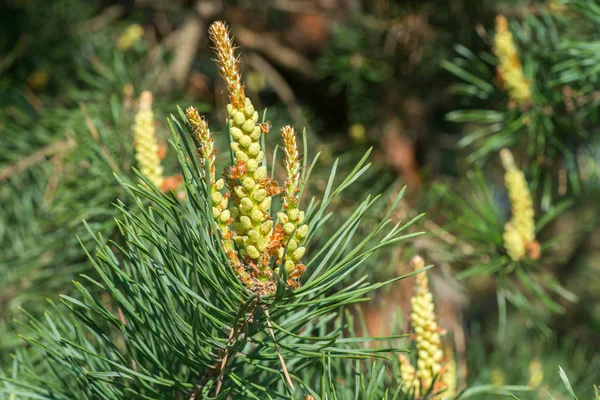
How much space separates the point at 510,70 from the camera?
63 cm

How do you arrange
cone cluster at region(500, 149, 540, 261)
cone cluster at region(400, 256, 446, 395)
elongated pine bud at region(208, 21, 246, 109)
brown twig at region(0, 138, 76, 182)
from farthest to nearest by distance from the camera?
1. brown twig at region(0, 138, 76, 182)
2. cone cluster at region(500, 149, 540, 261)
3. cone cluster at region(400, 256, 446, 395)
4. elongated pine bud at region(208, 21, 246, 109)

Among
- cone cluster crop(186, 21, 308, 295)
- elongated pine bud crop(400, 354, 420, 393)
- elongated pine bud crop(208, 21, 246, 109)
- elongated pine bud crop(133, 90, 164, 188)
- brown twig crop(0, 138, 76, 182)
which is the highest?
brown twig crop(0, 138, 76, 182)

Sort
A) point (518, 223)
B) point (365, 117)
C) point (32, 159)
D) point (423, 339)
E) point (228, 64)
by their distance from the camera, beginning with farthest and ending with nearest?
point (365, 117), point (32, 159), point (518, 223), point (423, 339), point (228, 64)

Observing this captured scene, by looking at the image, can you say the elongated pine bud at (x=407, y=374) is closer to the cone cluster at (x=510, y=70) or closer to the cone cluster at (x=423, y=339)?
the cone cluster at (x=423, y=339)

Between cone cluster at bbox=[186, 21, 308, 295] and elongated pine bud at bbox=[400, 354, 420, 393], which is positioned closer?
cone cluster at bbox=[186, 21, 308, 295]

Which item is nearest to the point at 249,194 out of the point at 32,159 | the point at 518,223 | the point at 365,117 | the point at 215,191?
the point at 215,191

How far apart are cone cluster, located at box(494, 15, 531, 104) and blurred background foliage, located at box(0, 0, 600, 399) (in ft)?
0.04

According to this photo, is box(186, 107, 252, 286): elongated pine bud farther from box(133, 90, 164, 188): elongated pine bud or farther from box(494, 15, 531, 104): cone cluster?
box(494, 15, 531, 104): cone cluster

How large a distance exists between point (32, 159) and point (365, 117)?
485 millimetres

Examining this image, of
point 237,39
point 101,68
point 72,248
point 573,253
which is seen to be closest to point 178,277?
point 72,248

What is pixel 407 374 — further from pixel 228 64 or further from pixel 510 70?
pixel 510 70

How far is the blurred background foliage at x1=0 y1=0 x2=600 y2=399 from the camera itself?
1.98ft

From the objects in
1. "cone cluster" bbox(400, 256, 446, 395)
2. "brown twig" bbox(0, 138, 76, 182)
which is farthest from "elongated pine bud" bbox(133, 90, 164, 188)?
"brown twig" bbox(0, 138, 76, 182)

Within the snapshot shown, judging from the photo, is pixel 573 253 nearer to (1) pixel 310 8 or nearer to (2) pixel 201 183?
(1) pixel 310 8
